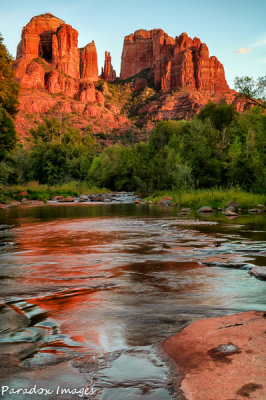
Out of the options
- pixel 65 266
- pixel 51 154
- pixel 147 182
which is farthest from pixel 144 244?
pixel 51 154

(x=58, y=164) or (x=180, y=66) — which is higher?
(x=180, y=66)

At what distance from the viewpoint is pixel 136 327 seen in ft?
13.0

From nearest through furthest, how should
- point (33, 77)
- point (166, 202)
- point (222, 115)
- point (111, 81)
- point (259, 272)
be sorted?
point (259, 272), point (166, 202), point (222, 115), point (33, 77), point (111, 81)

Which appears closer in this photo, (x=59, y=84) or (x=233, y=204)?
(x=233, y=204)

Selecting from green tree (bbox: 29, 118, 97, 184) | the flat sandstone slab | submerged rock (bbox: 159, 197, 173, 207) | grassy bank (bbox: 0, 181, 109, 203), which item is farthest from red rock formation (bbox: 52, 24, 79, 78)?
the flat sandstone slab

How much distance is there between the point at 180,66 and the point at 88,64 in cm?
4328

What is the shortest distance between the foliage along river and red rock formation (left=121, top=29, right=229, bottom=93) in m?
132

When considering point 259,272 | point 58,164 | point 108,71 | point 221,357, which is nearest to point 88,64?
point 108,71

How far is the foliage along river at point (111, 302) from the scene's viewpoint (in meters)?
2.84

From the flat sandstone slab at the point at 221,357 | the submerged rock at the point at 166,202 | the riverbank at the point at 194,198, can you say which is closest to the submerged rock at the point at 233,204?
the riverbank at the point at 194,198

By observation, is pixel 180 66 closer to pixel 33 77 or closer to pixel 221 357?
pixel 33 77

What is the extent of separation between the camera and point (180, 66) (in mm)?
137250

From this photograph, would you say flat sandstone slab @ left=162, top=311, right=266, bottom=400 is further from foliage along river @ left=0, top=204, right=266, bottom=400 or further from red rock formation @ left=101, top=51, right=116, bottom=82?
red rock formation @ left=101, top=51, right=116, bottom=82

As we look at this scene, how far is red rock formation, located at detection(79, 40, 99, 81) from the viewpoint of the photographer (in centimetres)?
15432
